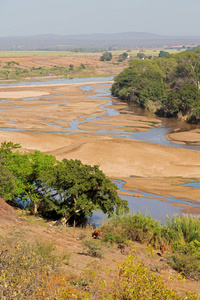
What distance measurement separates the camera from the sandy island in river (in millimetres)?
27156

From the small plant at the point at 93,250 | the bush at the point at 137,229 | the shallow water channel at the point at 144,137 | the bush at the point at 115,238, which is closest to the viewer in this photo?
the small plant at the point at 93,250

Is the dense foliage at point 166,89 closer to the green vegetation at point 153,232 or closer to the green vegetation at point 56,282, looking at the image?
the green vegetation at point 153,232

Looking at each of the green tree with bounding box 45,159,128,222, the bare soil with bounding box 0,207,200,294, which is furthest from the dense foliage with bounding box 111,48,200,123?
the bare soil with bounding box 0,207,200,294

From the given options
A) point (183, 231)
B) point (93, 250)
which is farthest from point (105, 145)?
point (93, 250)

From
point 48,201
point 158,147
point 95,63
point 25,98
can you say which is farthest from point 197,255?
point 95,63

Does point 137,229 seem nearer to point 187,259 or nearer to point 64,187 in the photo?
point 187,259

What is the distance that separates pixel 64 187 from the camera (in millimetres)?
18078

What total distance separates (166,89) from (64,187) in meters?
51.7

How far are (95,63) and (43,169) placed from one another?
136657mm

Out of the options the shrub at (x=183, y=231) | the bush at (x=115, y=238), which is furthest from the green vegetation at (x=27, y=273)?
the shrub at (x=183, y=231)

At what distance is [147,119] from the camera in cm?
5159

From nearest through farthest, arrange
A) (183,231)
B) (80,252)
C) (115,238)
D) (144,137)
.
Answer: (80,252) → (115,238) → (183,231) → (144,137)

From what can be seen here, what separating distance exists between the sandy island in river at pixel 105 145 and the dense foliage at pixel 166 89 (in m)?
3.82

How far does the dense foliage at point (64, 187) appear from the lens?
57.2 ft
